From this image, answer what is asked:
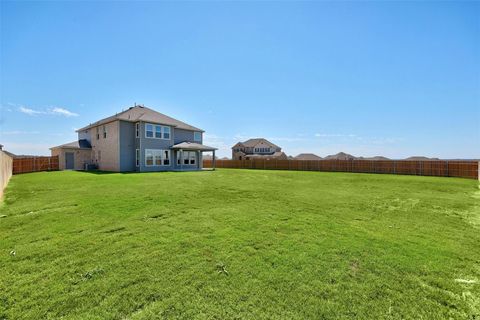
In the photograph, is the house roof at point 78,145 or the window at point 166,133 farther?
the window at point 166,133

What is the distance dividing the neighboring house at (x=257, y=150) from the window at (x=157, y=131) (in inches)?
1294

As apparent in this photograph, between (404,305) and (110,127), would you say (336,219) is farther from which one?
(110,127)

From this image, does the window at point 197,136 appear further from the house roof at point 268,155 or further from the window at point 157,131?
the house roof at point 268,155

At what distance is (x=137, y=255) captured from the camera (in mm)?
4465

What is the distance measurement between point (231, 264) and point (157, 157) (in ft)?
73.6

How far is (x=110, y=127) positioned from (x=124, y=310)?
79.2 ft

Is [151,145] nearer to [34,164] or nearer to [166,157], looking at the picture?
[166,157]

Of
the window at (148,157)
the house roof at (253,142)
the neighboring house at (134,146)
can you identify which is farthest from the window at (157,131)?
the house roof at (253,142)

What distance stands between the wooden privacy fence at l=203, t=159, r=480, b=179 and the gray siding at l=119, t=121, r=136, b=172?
20.6 m

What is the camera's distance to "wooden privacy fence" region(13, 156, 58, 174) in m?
21.1

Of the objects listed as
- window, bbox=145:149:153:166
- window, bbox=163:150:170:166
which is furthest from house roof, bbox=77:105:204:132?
window, bbox=145:149:153:166

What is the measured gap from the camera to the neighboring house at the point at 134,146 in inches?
908

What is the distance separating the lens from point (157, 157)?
81.7 ft

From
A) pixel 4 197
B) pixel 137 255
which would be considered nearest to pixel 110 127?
pixel 4 197
